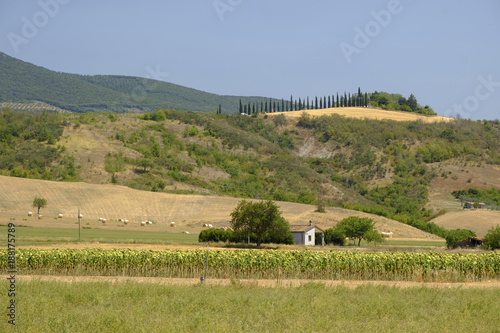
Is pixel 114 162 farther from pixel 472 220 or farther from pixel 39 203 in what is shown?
pixel 472 220

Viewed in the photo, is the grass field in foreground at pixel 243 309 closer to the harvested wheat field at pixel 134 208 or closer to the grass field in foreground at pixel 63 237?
the grass field in foreground at pixel 63 237

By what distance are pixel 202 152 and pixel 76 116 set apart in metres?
32.7

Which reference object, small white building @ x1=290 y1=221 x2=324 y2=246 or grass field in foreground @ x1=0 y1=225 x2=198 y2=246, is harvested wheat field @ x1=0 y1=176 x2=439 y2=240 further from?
small white building @ x1=290 y1=221 x2=324 y2=246

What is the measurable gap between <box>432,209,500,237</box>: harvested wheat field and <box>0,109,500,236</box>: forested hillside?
147 inches

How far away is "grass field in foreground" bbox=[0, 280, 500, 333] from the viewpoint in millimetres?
17703

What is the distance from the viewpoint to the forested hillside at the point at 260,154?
350 feet

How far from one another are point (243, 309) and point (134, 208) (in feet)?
222

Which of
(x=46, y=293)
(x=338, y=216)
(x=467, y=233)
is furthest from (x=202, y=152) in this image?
(x=46, y=293)

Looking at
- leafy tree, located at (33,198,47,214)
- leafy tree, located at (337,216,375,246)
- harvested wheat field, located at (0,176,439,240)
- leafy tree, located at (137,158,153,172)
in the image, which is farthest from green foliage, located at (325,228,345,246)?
leafy tree, located at (137,158,153,172)

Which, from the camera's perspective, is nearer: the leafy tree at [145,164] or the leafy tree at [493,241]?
the leafy tree at [493,241]

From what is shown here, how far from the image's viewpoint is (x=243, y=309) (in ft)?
65.4

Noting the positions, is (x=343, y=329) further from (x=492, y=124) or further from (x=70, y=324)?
(x=492, y=124)

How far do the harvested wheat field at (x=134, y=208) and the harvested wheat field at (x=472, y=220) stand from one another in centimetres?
597

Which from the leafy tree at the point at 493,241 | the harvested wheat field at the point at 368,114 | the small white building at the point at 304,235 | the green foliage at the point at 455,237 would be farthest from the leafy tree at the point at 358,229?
the harvested wheat field at the point at 368,114
